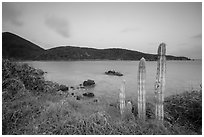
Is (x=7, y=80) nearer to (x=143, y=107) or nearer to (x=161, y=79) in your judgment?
(x=143, y=107)

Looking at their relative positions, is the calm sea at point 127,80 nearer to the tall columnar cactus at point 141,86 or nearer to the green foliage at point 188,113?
the green foliage at point 188,113

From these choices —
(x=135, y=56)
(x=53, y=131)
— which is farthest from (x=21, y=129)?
(x=135, y=56)

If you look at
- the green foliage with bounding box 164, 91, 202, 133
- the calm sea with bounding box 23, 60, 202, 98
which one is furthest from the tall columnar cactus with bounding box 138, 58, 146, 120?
the calm sea with bounding box 23, 60, 202, 98

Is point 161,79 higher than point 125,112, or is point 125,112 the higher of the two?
point 161,79

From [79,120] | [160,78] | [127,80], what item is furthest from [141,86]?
[127,80]

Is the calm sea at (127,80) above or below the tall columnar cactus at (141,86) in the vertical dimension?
below

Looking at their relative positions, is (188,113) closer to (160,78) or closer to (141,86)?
(160,78)

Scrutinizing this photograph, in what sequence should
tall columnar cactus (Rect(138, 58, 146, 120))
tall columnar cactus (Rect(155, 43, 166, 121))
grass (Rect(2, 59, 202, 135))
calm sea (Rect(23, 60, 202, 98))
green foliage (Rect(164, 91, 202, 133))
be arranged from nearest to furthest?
grass (Rect(2, 59, 202, 135)) < tall columnar cactus (Rect(155, 43, 166, 121)) < tall columnar cactus (Rect(138, 58, 146, 120)) < green foliage (Rect(164, 91, 202, 133)) < calm sea (Rect(23, 60, 202, 98))

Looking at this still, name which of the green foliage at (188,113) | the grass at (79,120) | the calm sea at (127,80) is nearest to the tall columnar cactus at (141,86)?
the grass at (79,120)

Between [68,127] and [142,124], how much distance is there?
6.55 feet

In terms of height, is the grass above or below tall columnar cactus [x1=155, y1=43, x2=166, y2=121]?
below

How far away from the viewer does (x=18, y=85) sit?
5094 millimetres

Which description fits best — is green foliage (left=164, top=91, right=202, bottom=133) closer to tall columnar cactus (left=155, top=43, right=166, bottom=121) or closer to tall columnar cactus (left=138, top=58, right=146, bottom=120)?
tall columnar cactus (left=155, top=43, right=166, bottom=121)

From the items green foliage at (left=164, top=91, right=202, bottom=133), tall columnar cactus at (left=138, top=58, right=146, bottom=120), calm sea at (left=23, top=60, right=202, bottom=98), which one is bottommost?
calm sea at (left=23, top=60, right=202, bottom=98)
